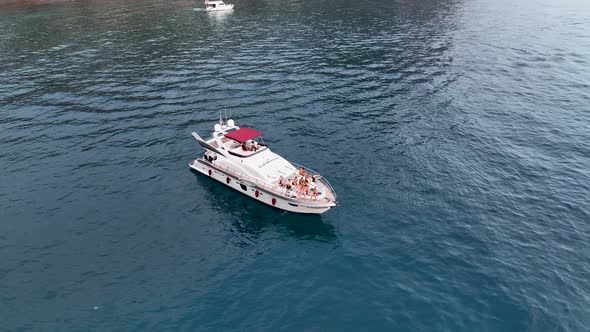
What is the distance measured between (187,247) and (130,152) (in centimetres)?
2457

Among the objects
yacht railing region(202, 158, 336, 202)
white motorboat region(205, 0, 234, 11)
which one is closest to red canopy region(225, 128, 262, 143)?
yacht railing region(202, 158, 336, 202)

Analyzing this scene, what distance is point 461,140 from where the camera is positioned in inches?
2371

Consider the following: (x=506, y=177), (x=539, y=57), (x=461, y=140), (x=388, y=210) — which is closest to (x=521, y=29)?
(x=539, y=57)

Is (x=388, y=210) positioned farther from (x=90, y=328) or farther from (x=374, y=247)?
(x=90, y=328)

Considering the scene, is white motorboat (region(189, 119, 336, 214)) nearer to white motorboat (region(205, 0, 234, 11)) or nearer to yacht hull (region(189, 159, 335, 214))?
yacht hull (region(189, 159, 335, 214))

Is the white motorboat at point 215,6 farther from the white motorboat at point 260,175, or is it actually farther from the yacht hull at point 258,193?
the yacht hull at point 258,193

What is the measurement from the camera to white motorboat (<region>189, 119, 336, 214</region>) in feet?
146

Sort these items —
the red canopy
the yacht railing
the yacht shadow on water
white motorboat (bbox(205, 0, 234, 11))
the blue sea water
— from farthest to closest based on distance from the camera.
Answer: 1. white motorboat (bbox(205, 0, 234, 11))
2. the red canopy
3. the yacht railing
4. the yacht shadow on water
5. the blue sea water

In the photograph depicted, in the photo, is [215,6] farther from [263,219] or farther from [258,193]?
[263,219]

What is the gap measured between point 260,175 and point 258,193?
2.35 m

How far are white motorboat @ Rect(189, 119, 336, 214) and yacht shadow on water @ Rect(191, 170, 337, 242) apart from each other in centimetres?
91

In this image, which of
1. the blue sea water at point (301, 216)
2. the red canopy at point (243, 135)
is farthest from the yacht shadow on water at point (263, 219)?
the red canopy at point (243, 135)

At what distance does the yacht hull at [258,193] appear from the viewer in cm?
4406

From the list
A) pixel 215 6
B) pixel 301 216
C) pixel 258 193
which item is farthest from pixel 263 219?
pixel 215 6
